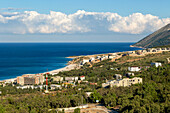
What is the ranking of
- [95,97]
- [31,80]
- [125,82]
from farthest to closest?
1. [31,80]
2. [125,82]
3. [95,97]

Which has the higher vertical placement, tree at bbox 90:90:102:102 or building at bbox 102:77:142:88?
building at bbox 102:77:142:88

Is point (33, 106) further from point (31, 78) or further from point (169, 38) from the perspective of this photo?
point (169, 38)

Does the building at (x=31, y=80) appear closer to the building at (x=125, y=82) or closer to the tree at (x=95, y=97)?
the building at (x=125, y=82)

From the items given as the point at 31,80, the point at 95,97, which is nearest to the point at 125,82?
the point at 95,97

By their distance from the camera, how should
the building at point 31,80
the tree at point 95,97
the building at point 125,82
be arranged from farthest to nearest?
the building at point 31,80
the building at point 125,82
the tree at point 95,97

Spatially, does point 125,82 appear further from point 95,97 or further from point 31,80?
point 31,80

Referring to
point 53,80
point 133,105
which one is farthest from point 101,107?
point 53,80

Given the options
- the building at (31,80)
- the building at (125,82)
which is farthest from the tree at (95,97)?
the building at (31,80)

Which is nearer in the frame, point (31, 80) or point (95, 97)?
point (95, 97)

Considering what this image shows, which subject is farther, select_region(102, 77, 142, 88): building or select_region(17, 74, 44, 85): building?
select_region(17, 74, 44, 85): building

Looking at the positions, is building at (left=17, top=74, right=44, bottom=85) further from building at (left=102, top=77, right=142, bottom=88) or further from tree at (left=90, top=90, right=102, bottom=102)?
Answer: tree at (left=90, top=90, right=102, bottom=102)

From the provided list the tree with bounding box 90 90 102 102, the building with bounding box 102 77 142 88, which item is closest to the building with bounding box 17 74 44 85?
the building with bounding box 102 77 142 88
